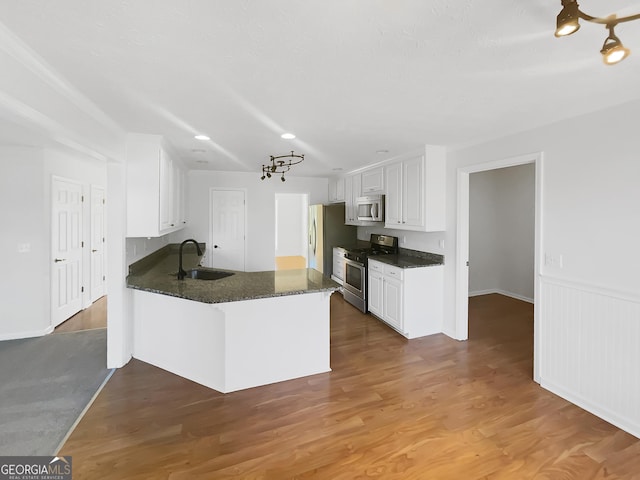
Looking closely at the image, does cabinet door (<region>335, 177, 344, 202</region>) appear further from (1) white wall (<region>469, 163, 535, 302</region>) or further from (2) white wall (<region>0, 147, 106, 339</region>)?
(2) white wall (<region>0, 147, 106, 339</region>)

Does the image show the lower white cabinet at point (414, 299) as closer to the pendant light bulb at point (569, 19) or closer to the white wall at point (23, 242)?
the pendant light bulb at point (569, 19)

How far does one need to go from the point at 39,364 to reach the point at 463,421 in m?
3.94

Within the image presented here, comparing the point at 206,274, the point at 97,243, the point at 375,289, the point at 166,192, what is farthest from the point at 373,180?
the point at 97,243

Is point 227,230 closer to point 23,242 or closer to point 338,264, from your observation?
point 338,264

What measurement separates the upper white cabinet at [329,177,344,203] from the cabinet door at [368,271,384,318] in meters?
1.96

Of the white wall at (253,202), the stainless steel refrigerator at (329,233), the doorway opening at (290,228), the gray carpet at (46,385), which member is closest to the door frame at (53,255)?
the gray carpet at (46,385)

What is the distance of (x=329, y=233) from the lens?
584 cm

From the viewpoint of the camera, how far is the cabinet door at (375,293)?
13.8ft

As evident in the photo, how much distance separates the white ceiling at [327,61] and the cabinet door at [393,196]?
50.9 inches

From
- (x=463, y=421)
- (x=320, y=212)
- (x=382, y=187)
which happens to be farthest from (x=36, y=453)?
(x=320, y=212)

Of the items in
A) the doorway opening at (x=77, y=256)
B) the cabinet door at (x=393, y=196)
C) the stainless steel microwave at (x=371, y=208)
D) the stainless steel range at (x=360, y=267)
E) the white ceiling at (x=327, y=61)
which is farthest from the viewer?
the stainless steel range at (x=360, y=267)

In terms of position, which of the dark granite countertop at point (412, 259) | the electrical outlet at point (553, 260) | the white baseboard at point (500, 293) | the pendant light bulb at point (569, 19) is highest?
the pendant light bulb at point (569, 19)

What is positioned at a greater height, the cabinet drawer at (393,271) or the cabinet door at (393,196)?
the cabinet door at (393,196)

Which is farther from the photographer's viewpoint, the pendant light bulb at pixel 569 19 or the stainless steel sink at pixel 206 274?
the stainless steel sink at pixel 206 274
